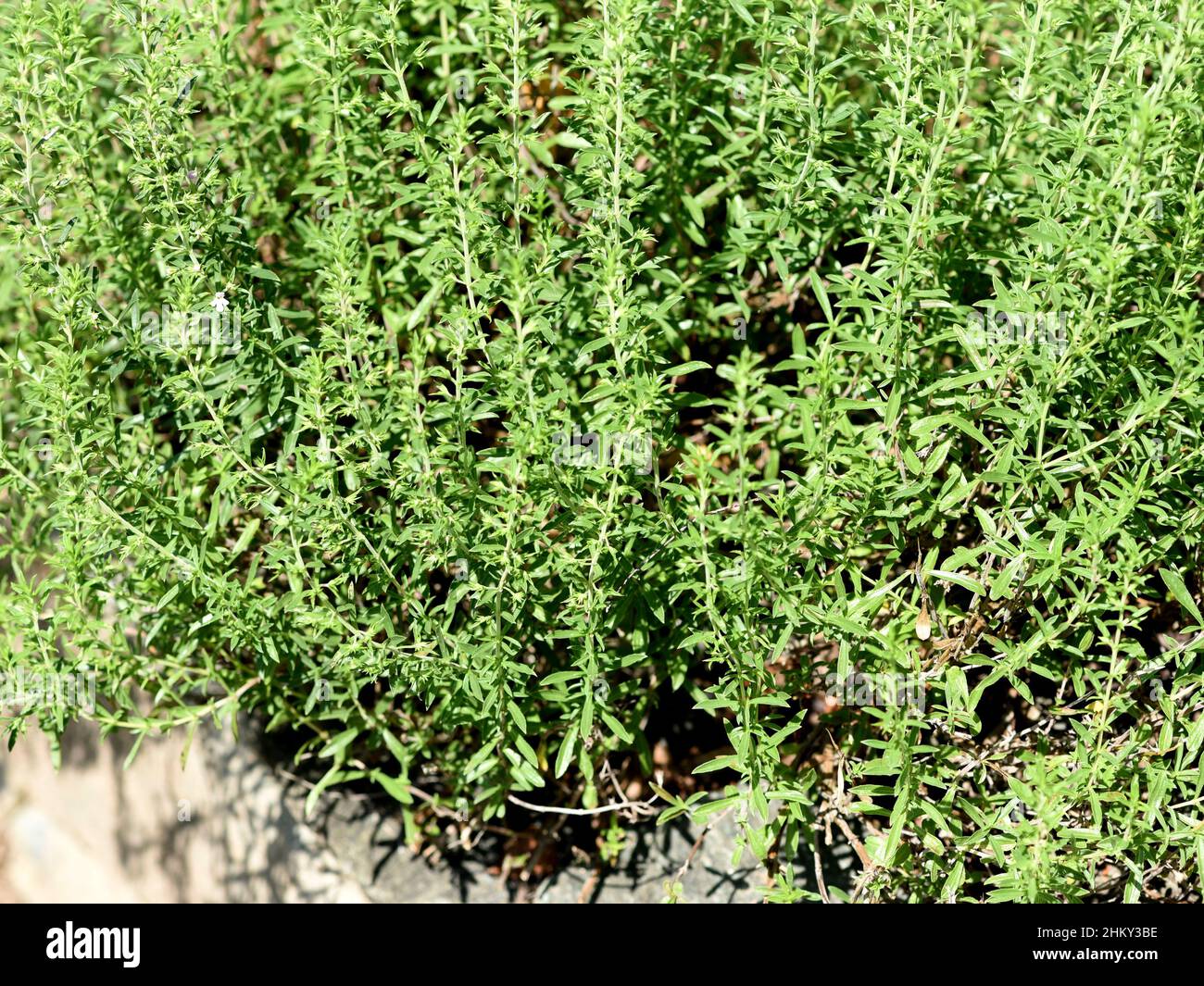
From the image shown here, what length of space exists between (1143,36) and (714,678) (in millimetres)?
1963

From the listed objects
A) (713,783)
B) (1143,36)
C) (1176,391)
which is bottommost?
(713,783)

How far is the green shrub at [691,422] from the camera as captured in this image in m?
2.47

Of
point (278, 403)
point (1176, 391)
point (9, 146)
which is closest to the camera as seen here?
point (1176, 391)

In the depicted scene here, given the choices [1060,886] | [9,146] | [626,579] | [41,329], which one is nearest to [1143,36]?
[626,579]

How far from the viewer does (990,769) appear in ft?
9.60

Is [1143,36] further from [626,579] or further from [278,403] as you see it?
[278,403]

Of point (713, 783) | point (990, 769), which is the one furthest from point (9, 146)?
point (990, 769)

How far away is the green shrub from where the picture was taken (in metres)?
2.47

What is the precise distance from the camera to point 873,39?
2.74 m

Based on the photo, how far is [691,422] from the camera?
325 cm

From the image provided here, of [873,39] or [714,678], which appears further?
[714,678]
